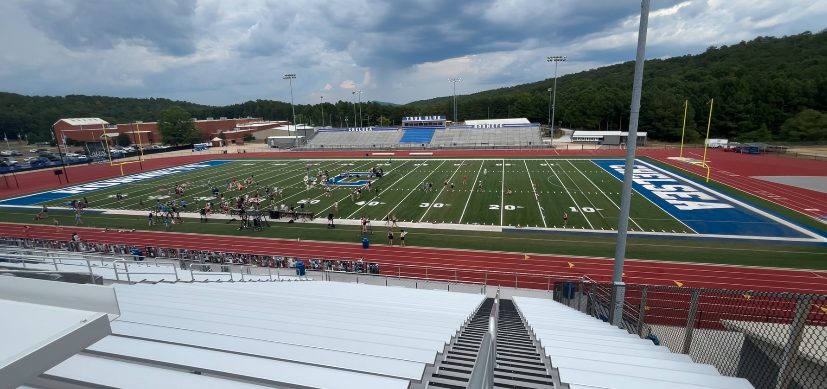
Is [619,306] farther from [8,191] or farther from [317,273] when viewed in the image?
[8,191]

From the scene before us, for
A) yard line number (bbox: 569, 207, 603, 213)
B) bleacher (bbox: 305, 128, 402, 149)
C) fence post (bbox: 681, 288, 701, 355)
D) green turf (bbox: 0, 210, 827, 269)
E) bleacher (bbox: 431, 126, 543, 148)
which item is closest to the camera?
fence post (bbox: 681, 288, 701, 355)

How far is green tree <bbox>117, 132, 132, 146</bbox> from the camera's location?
315ft

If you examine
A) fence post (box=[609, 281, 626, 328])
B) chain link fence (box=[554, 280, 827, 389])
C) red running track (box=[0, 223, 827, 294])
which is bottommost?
red running track (box=[0, 223, 827, 294])

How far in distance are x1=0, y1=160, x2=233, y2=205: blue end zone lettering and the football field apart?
134mm

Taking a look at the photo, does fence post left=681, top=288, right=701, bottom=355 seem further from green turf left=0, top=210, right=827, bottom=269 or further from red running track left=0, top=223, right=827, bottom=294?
green turf left=0, top=210, right=827, bottom=269

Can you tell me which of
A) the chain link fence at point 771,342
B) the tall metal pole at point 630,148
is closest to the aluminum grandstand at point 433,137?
the tall metal pole at point 630,148

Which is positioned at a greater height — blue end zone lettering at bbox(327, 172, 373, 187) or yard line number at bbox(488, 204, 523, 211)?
blue end zone lettering at bbox(327, 172, 373, 187)

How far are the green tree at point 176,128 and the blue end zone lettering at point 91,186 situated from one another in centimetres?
4289

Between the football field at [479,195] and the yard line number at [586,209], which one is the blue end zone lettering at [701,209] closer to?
the football field at [479,195]

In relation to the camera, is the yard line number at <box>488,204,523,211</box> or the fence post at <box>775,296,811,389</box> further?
the yard line number at <box>488,204,523,211</box>

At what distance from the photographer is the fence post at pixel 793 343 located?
4344mm

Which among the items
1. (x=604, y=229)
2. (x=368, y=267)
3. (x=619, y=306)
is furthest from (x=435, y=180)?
(x=619, y=306)

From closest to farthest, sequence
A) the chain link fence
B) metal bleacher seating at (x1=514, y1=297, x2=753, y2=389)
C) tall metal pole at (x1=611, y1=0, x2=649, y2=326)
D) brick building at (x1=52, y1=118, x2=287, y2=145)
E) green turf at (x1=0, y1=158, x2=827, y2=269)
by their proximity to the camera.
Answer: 1. metal bleacher seating at (x1=514, y1=297, x2=753, y2=389)
2. the chain link fence
3. tall metal pole at (x1=611, y1=0, x2=649, y2=326)
4. green turf at (x1=0, y1=158, x2=827, y2=269)
5. brick building at (x1=52, y1=118, x2=287, y2=145)

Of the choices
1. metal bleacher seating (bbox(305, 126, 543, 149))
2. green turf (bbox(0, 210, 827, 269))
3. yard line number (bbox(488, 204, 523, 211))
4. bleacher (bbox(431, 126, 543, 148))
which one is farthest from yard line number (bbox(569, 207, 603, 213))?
metal bleacher seating (bbox(305, 126, 543, 149))
